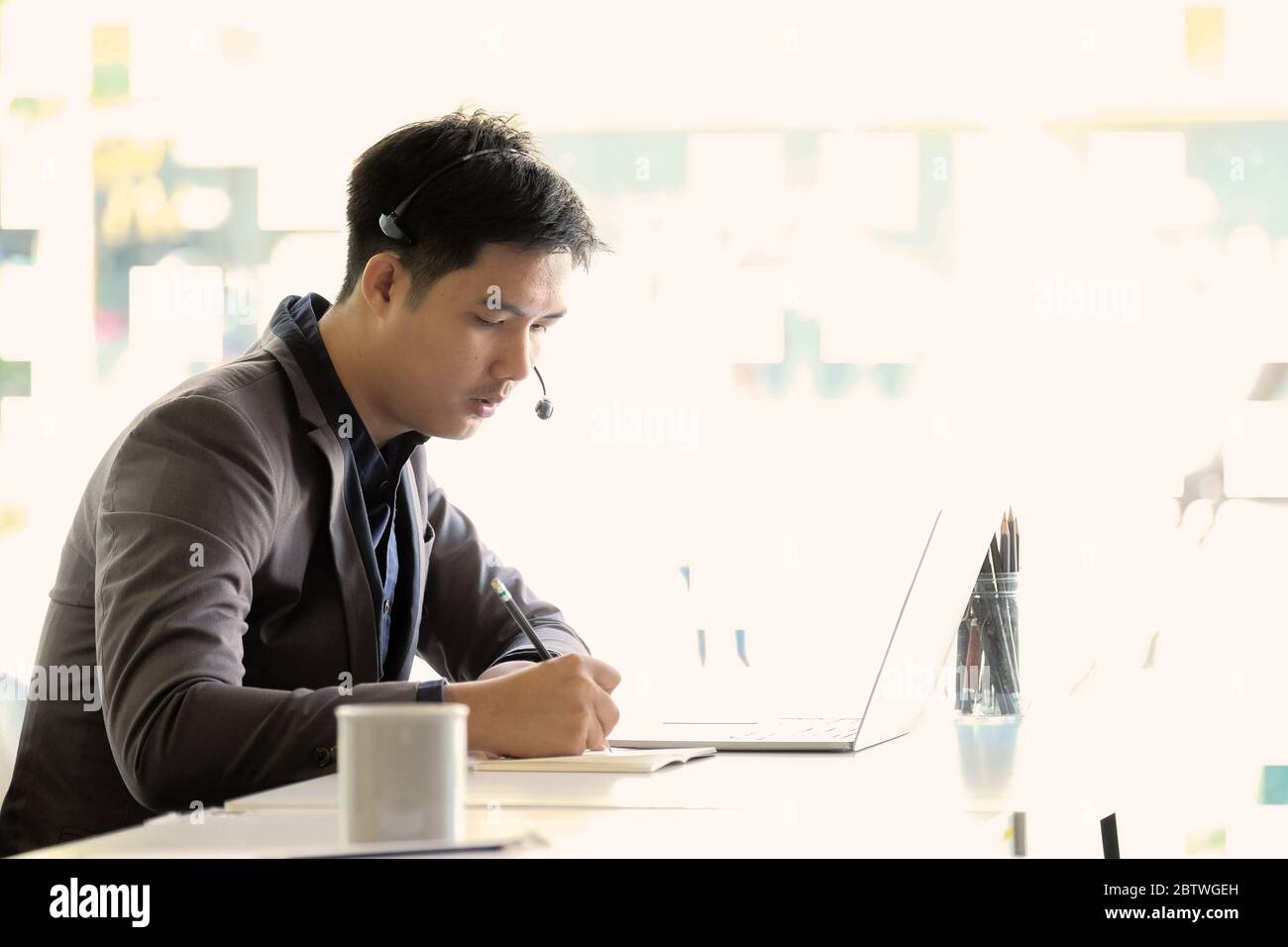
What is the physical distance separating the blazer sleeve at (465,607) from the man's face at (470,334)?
A: 254 mm

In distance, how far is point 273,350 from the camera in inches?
62.9

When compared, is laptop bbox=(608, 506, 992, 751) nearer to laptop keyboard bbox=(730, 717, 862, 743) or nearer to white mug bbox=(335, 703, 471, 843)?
laptop keyboard bbox=(730, 717, 862, 743)

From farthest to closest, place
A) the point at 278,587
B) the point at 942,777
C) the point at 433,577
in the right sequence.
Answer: the point at 433,577, the point at 278,587, the point at 942,777

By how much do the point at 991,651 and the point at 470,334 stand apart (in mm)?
676

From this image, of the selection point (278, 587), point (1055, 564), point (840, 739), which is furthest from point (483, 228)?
point (1055, 564)

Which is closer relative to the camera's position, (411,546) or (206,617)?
(206,617)

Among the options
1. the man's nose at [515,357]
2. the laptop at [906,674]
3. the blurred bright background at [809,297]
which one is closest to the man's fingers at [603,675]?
the laptop at [906,674]

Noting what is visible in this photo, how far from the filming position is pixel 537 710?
3.99 feet

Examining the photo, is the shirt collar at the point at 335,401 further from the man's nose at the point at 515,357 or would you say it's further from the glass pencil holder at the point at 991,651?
the glass pencil holder at the point at 991,651

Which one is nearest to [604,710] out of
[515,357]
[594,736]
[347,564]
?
[594,736]

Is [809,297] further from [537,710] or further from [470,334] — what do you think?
[537,710]

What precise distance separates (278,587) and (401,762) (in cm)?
79

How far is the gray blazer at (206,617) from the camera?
1.21 m
